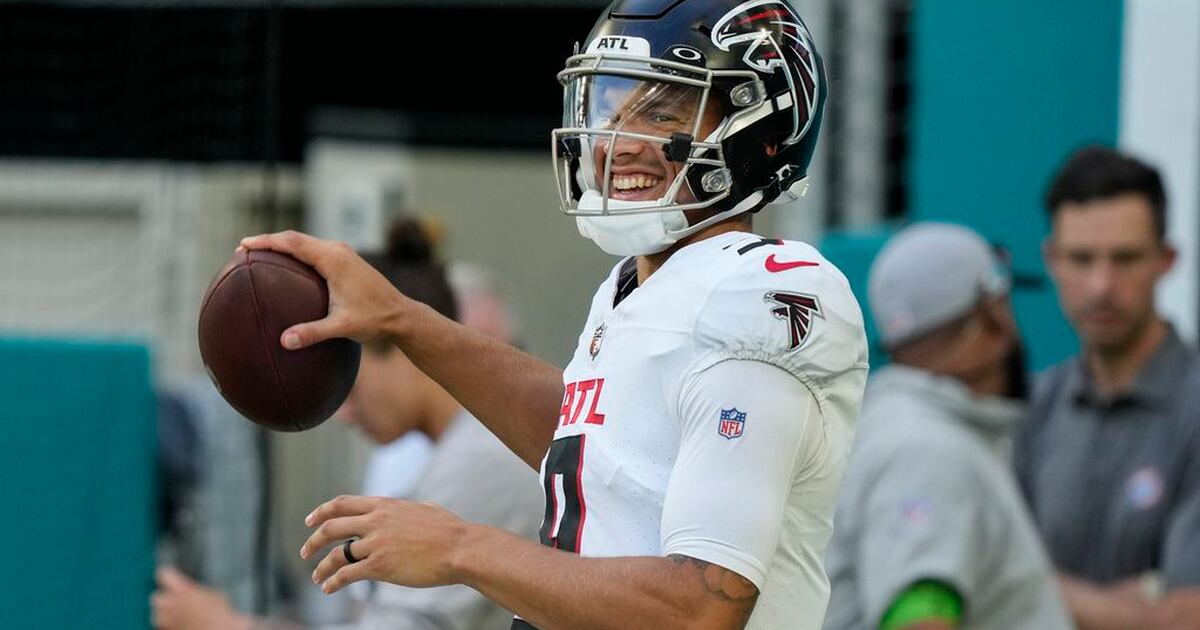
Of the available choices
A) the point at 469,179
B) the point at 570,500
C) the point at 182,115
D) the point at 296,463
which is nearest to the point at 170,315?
the point at 182,115

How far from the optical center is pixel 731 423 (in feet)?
7.88

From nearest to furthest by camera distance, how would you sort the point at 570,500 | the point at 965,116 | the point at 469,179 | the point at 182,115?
the point at 570,500, the point at 965,116, the point at 182,115, the point at 469,179

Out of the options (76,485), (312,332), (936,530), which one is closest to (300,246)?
(312,332)

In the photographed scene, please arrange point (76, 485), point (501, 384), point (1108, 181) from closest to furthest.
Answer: point (501, 384), point (1108, 181), point (76, 485)

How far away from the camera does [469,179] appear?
40.2 feet

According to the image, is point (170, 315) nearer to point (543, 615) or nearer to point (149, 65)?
point (149, 65)

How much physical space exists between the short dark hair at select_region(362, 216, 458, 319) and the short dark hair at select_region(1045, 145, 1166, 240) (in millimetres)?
1750

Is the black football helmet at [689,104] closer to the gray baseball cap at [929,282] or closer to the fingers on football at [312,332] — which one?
the fingers on football at [312,332]

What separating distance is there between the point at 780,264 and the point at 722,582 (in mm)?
448

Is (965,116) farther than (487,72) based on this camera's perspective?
No

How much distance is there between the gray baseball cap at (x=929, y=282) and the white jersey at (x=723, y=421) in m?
2.01

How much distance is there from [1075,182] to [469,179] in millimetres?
7423

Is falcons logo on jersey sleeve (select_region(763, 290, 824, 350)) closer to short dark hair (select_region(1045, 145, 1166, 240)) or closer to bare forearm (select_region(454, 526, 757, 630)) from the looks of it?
bare forearm (select_region(454, 526, 757, 630))

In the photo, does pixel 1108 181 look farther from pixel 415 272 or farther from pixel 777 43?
pixel 777 43
